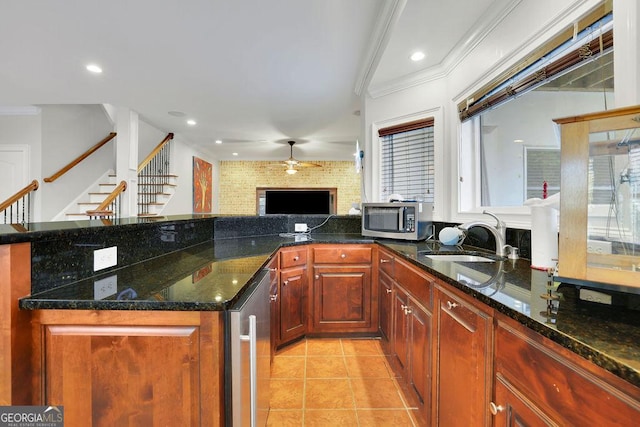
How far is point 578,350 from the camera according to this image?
581 millimetres

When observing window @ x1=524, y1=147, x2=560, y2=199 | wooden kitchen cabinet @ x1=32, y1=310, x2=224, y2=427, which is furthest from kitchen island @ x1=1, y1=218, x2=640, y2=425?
window @ x1=524, y1=147, x2=560, y2=199

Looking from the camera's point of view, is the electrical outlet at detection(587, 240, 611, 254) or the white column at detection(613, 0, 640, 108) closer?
the electrical outlet at detection(587, 240, 611, 254)

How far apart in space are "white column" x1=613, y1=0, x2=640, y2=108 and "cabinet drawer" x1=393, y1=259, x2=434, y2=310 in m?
0.96

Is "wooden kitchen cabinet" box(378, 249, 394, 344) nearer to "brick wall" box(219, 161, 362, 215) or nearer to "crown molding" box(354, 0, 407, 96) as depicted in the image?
"crown molding" box(354, 0, 407, 96)

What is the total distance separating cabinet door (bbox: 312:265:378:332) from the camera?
7.86ft

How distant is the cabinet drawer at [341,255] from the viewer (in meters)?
2.39

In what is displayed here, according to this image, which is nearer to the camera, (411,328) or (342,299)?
(411,328)

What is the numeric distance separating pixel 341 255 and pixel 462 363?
140cm

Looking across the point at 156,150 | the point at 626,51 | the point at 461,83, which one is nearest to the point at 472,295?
the point at 626,51

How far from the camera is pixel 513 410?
→ 79cm

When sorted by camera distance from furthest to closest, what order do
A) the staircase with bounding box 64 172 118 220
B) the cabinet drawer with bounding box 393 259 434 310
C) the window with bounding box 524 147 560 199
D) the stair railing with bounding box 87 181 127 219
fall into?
the staircase with bounding box 64 172 118 220, the stair railing with bounding box 87 181 127 219, the window with bounding box 524 147 560 199, the cabinet drawer with bounding box 393 259 434 310

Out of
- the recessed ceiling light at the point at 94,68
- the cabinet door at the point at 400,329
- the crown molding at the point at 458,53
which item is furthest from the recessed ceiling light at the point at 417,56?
the recessed ceiling light at the point at 94,68

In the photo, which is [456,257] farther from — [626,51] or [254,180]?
[254,180]

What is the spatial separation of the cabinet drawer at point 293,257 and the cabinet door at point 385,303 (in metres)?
0.64
